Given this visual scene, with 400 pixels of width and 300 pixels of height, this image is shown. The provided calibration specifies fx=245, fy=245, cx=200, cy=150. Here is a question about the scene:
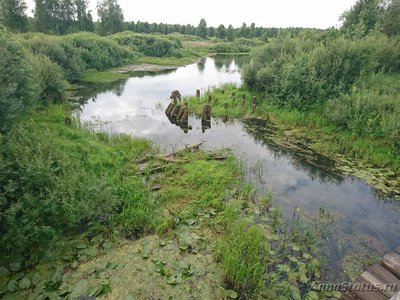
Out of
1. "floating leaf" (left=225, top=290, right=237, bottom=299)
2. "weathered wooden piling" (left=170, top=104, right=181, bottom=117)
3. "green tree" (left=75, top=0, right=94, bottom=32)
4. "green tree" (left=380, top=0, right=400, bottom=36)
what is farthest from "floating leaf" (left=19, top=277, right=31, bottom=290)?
"green tree" (left=75, top=0, right=94, bottom=32)

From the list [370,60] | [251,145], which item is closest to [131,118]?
[251,145]

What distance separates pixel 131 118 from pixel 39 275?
31.8ft

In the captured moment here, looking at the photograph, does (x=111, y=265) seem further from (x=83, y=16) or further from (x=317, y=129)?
(x=83, y=16)

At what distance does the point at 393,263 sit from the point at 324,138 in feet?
24.3

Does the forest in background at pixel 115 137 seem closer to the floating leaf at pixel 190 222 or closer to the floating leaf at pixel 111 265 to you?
the floating leaf at pixel 190 222

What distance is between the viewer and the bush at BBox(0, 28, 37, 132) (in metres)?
6.57

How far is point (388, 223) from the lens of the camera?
238 inches

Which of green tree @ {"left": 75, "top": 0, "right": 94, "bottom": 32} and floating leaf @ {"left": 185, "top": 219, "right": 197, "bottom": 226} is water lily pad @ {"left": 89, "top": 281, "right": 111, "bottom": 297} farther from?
green tree @ {"left": 75, "top": 0, "right": 94, "bottom": 32}

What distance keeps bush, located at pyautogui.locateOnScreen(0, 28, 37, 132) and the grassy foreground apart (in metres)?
1.73

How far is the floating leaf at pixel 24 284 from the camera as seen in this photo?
145 inches

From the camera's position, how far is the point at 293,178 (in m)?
7.97

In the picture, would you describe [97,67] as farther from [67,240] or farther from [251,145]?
[67,240]

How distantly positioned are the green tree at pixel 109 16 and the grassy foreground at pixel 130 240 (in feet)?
184

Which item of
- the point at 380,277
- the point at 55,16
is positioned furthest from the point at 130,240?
the point at 55,16
